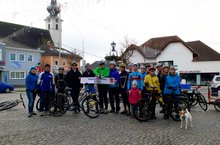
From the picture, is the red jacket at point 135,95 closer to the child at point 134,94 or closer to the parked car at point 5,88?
the child at point 134,94

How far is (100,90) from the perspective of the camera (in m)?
10.8

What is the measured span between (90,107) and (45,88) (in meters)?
1.82

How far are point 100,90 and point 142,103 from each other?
7.08 ft

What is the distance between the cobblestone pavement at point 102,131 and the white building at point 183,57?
37.7 meters

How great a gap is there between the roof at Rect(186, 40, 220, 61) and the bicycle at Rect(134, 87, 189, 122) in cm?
4085

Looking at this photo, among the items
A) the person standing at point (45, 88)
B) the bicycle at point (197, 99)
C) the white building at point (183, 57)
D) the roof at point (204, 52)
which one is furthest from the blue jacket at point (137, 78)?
the roof at point (204, 52)

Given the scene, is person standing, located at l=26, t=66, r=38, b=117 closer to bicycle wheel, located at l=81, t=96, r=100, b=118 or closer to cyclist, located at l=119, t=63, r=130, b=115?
bicycle wheel, located at l=81, t=96, r=100, b=118

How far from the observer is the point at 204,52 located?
165 feet

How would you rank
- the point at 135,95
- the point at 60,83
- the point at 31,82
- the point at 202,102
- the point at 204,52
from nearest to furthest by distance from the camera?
1. the point at 135,95
2. the point at 31,82
3. the point at 60,83
4. the point at 202,102
5. the point at 204,52

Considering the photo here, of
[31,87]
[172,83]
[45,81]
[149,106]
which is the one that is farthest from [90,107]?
[172,83]

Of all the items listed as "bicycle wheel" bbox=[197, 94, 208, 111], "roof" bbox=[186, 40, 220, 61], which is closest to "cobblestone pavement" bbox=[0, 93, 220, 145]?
"bicycle wheel" bbox=[197, 94, 208, 111]

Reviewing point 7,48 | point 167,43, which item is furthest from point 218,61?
point 7,48

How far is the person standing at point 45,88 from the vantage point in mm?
10195

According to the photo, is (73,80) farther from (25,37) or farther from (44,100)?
(25,37)
